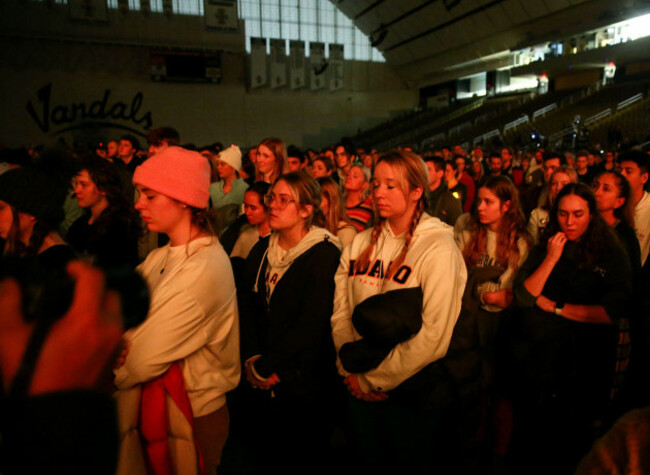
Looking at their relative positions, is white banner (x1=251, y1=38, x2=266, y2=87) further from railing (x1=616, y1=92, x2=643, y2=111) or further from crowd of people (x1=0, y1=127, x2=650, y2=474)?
crowd of people (x1=0, y1=127, x2=650, y2=474)

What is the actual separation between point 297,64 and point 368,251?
27.5 meters

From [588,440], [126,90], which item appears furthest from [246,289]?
[126,90]

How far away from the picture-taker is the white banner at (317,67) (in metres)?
27.7

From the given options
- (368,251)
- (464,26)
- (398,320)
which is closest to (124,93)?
(464,26)

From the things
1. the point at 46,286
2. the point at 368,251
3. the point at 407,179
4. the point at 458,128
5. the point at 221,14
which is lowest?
the point at 368,251

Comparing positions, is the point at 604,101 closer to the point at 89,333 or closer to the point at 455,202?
the point at 455,202

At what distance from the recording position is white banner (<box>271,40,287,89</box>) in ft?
87.0

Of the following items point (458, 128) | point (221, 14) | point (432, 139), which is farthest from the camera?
point (432, 139)

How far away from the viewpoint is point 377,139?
29562 mm

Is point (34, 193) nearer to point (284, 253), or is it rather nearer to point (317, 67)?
point (284, 253)

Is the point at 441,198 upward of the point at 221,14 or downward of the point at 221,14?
downward

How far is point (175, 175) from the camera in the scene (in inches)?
71.5

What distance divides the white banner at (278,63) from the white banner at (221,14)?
2.60 meters

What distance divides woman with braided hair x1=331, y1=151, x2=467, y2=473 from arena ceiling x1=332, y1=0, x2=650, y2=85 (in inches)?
876
